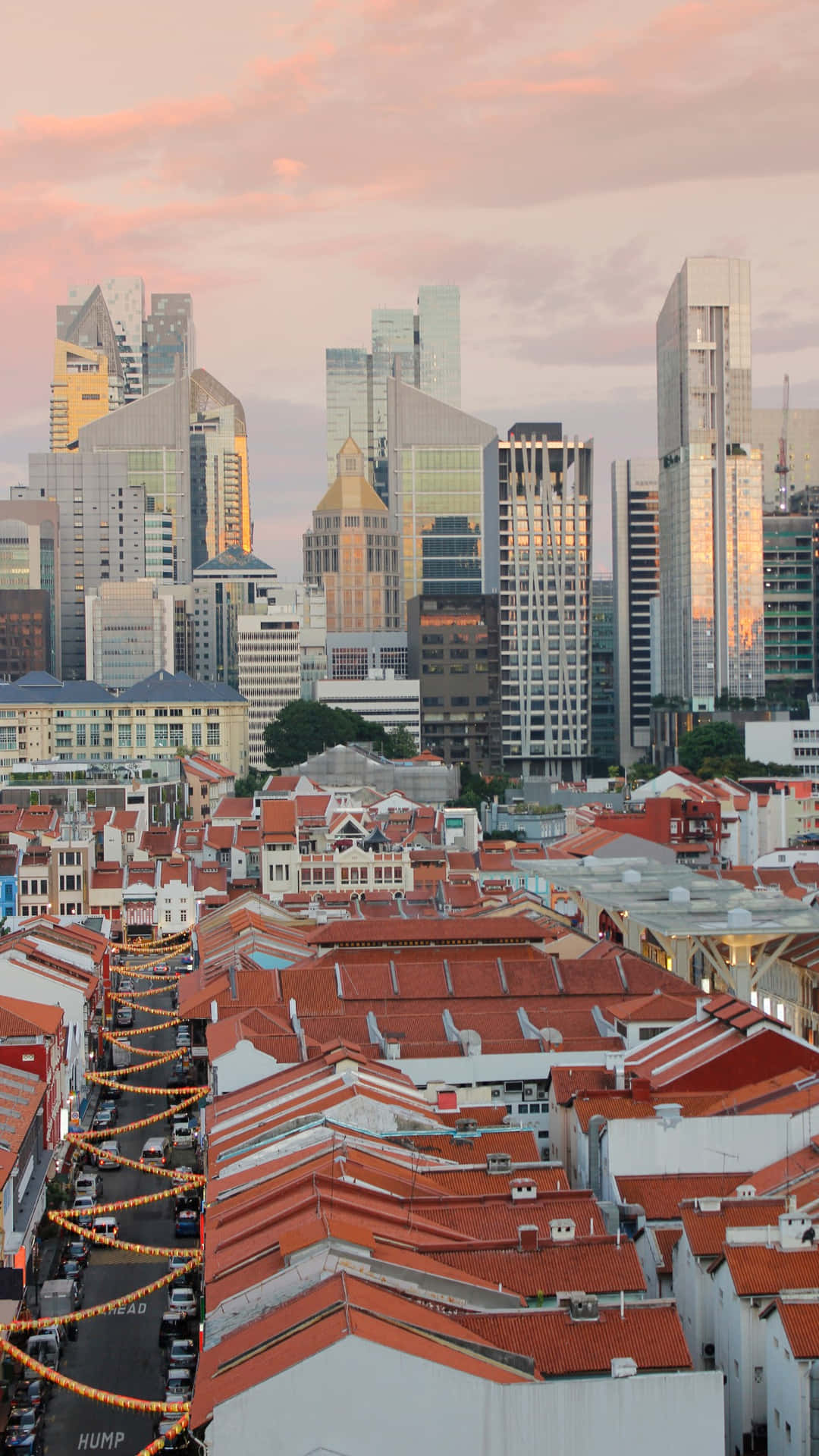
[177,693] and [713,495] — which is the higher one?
[713,495]

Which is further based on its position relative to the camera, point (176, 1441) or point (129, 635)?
point (129, 635)

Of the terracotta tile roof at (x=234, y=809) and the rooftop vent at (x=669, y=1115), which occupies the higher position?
the rooftop vent at (x=669, y=1115)

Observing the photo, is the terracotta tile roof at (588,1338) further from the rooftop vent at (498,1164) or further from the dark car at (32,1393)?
the dark car at (32,1393)

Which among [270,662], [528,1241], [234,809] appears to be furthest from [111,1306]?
[270,662]

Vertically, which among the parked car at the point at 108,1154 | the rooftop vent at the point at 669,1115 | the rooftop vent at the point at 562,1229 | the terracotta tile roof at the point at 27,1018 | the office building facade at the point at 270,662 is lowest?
the parked car at the point at 108,1154

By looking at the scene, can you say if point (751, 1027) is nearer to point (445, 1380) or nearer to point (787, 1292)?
→ point (787, 1292)

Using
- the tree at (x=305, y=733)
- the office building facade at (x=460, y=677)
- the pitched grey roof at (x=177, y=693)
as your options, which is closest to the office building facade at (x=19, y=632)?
the office building facade at (x=460, y=677)

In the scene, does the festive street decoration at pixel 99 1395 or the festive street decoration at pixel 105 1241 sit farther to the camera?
the festive street decoration at pixel 105 1241

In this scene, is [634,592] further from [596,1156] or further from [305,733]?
[596,1156]
